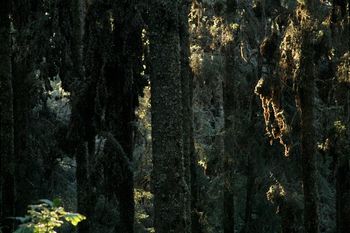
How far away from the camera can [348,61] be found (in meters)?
11.2

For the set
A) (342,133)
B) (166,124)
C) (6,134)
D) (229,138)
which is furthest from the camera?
(229,138)

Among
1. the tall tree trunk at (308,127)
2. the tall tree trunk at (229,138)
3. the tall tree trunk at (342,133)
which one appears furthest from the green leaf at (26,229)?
the tall tree trunk at (229,138)

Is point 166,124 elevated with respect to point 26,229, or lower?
elevated

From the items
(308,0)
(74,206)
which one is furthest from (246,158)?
(308,0)

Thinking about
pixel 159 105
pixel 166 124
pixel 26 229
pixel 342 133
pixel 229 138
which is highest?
pixel 229 138

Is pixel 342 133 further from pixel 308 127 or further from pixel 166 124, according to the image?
pixel 166 124

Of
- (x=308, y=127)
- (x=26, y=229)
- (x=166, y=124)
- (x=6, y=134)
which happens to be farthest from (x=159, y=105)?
(x=308, y=127)

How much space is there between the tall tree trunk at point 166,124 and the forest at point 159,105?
2 centimetres

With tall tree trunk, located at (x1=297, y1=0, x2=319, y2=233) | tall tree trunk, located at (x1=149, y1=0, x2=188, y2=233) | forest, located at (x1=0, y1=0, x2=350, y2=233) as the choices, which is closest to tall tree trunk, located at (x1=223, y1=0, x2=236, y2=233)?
forest, located at (x1=0, y1=0, x2=350, y2=233)

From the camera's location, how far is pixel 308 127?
45.2ft

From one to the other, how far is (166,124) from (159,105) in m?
0.29

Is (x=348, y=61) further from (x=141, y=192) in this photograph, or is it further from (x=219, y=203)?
(x=219, y=203)

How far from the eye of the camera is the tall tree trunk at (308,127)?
13.6 meters

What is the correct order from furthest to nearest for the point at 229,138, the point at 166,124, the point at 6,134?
1. the point at 229,138
2. the point at 6,134
3. the point at 166,124
